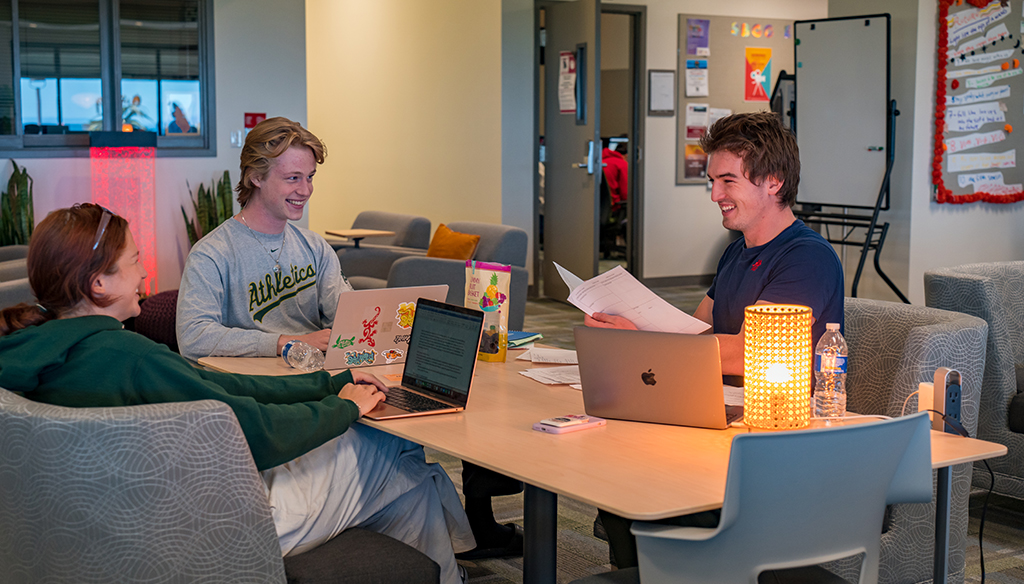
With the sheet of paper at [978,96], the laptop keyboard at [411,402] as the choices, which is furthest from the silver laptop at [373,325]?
the sheet of paper at [978,96]

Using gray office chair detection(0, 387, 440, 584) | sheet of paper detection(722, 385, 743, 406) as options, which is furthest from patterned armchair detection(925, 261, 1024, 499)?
gray office chair detection(0, 387, 440, 584)

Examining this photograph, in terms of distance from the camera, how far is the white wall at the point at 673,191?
27.2 feet

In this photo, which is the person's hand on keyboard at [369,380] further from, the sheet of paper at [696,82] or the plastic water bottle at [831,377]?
the sheet of paper at [696,82]

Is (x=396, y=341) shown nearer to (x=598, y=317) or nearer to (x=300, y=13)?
(x=598, y=317)

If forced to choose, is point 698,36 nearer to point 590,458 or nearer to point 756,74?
point 756,74

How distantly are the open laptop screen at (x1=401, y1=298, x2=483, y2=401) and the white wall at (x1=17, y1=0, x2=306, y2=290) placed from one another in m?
4.76

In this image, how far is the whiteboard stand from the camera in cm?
625

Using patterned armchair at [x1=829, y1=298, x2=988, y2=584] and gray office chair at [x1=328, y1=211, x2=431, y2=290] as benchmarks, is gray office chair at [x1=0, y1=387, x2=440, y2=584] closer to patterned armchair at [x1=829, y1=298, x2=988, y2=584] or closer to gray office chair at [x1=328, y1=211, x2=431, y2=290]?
patterned armchair at [x1=829, y1=298, x2=988, y2=584]

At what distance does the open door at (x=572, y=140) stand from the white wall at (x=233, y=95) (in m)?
2.08

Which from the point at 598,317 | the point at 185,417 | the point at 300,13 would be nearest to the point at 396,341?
the point at 598,317

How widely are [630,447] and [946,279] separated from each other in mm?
2040

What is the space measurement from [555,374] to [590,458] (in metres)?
0.72

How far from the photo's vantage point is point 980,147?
6.63 metres

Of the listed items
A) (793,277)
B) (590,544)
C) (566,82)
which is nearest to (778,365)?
(793,277)
